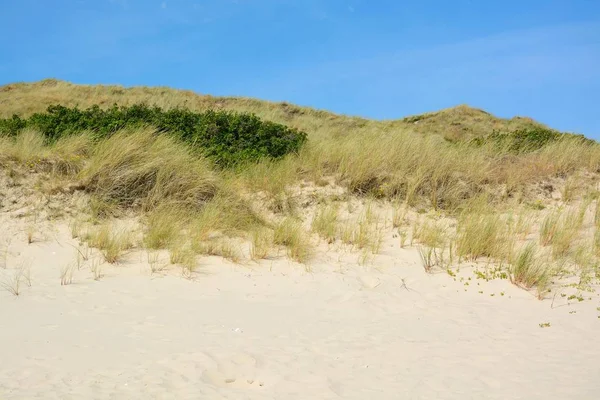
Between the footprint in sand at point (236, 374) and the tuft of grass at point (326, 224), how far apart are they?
393cm

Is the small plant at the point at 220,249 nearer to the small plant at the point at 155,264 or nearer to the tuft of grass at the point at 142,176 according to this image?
the small plant at the point at 155,264

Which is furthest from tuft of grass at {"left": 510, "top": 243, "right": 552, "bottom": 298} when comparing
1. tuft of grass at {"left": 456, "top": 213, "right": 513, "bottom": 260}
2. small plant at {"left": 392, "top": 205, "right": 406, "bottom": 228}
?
small plant at {"left": 392, "top": 205, "right": 406, "bottom": 228}

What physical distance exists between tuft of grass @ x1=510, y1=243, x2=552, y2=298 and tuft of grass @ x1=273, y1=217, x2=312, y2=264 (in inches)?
111

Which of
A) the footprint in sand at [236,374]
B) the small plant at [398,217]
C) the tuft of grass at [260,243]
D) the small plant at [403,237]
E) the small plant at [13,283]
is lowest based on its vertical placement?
the footprint in sand at [236,374]

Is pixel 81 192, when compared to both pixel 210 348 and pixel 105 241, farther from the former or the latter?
pixel 210 348

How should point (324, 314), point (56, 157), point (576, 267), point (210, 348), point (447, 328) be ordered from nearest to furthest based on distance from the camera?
1. point (210, 348)
2. point (447, 328)
3. point (324, 314)
4. point (576, 267)
5. point (56, 157)

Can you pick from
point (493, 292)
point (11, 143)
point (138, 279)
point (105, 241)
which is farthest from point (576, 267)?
point (11, 143)

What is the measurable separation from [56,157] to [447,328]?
6.87 m

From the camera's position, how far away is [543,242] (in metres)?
8.23

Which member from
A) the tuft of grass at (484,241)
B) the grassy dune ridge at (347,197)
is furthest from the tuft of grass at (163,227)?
the tuft of grass at (484,241)

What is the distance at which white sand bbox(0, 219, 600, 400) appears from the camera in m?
4.00

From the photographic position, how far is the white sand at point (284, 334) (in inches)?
157

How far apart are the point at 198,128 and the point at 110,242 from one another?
491cm

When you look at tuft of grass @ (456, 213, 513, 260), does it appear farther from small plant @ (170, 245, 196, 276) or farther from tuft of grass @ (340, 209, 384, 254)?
small plant @ (170, 245, 196, 276)
